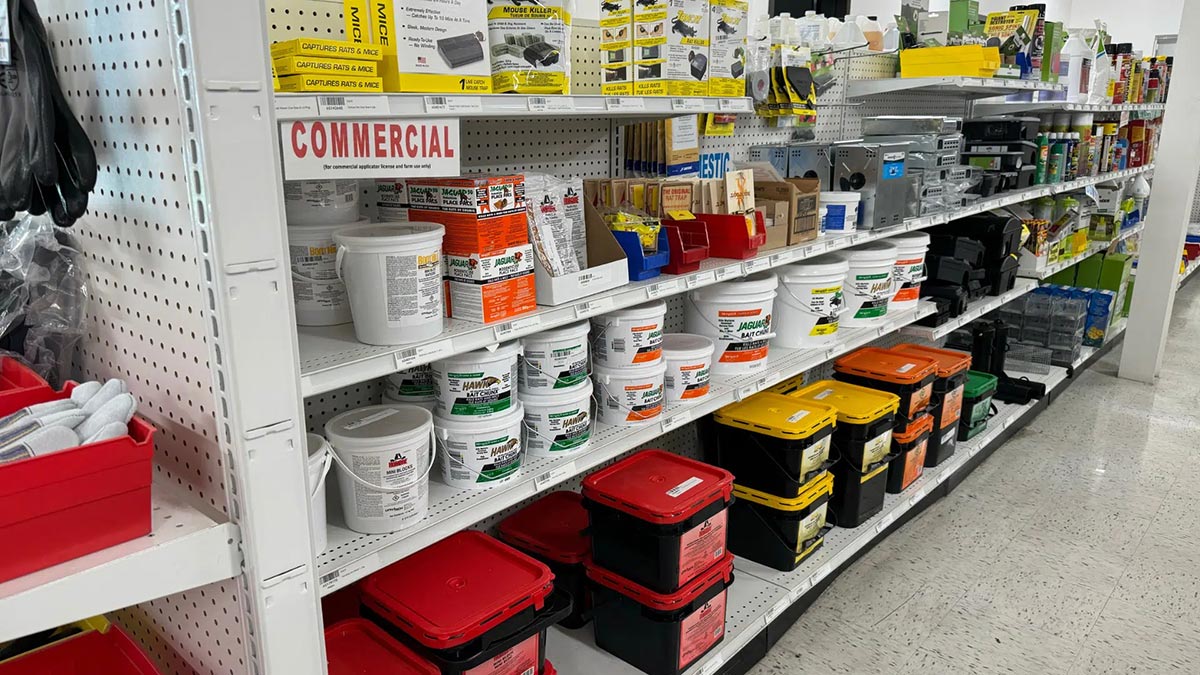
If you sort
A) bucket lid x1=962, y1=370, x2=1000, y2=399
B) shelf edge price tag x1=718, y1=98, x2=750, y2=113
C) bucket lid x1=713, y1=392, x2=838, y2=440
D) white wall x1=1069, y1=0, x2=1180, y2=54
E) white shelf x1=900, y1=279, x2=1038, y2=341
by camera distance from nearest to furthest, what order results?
shelf edge price tag x1=718, y1=98, x2=750, y2=113 < bucket lid x1=713, y1=392, x2=838, y2=440 < white shelf x1=900, y1=279, x2=1038, y2=341 < bucket lid x1=962, y1=370, x2=1000, y2=399 < white wall x1=1069, y1=0, x2=1180, y2=54

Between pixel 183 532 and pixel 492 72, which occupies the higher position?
pixel 492 72

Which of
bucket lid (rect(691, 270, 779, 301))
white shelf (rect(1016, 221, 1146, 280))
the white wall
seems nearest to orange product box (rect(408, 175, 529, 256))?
bucket lid (rect(691, 270, 779, 301))

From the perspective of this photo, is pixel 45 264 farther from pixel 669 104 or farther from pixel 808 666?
pixel 808 666

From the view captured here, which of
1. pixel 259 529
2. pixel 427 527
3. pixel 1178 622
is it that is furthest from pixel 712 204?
pixel 1178 622

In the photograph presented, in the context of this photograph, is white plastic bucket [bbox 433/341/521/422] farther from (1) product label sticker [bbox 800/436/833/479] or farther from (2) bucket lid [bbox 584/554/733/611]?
(1) product label sticker [bbox 800/436/833/479]

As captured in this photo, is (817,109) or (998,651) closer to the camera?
(998,651)

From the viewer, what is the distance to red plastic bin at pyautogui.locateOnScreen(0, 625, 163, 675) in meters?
1.26

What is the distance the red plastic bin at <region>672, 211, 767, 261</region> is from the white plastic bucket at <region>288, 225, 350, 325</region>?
102cm

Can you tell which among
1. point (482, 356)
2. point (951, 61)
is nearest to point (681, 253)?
point (482, 356)

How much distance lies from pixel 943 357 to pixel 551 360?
2304 millimetres

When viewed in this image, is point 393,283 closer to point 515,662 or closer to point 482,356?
point 482,356

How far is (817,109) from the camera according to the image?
11.3 ft

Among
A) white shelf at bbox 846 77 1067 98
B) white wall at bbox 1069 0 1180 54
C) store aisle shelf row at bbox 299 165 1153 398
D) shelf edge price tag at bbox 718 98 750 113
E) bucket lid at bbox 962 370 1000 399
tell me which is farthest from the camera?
white wall at bbox 1069 0 1180 54

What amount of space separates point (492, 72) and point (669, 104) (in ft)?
1.61
